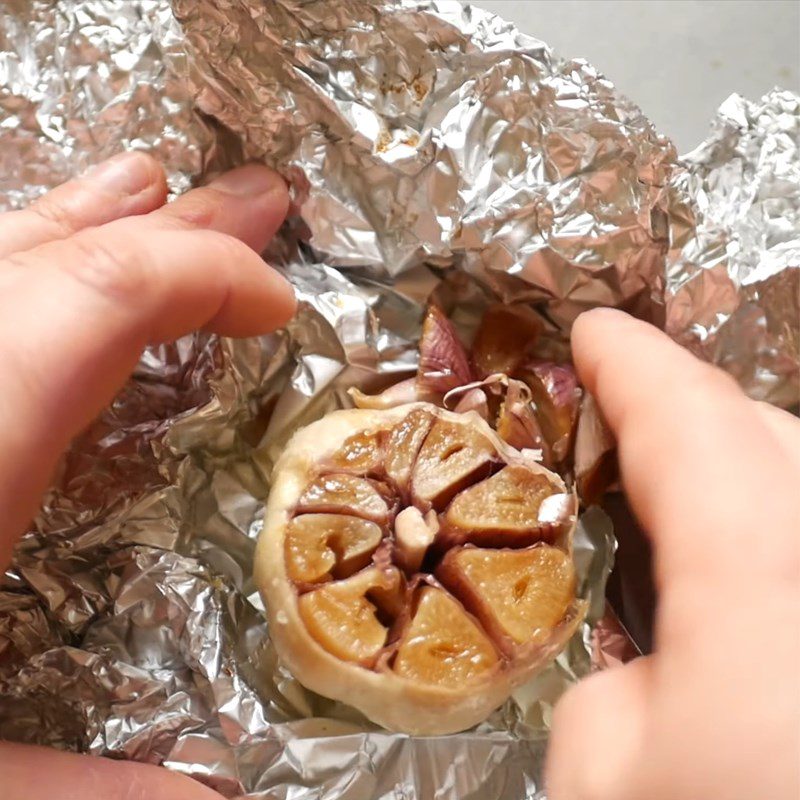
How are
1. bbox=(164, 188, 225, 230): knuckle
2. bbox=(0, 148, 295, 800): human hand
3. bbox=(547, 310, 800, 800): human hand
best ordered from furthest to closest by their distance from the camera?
bbox=(164, 188, 225, 230): knuckle
bbox=(0, 148, 295, 800): human hand
bbox=(547, 310, 800, 800): human hand

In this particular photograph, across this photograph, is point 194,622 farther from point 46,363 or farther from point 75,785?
point 46,363

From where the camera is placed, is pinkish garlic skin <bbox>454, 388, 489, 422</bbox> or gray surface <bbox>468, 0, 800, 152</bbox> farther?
gray surface <bbox>468, 0, 800, 152</bbox>

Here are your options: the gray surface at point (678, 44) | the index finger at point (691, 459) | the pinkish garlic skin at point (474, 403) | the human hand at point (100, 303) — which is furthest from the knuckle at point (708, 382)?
the gray surface at point (678, 44)

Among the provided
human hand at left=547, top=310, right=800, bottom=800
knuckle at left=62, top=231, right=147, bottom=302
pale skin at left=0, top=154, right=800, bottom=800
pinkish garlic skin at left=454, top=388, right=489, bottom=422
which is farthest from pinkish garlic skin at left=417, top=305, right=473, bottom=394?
knuckle at left=62, top=231, right=147, bottom=302

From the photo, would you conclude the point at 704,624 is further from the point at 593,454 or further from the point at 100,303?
the point at 100,303

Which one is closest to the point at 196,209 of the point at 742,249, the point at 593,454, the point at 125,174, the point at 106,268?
the point at 125,174

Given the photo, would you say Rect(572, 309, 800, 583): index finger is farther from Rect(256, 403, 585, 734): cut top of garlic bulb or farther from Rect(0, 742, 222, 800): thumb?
Rect(0, 742, 222, 800): thumb

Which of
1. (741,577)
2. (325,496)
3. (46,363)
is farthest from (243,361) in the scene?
(741,577)

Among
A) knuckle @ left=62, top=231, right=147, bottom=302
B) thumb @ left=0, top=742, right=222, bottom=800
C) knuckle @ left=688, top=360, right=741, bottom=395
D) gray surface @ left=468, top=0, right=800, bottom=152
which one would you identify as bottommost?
thumb @ left=0, top=742, right=222, bottom=800
